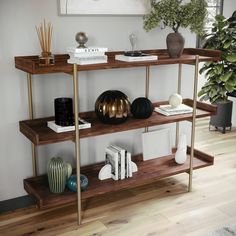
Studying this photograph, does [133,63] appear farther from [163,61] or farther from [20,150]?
[20,150]

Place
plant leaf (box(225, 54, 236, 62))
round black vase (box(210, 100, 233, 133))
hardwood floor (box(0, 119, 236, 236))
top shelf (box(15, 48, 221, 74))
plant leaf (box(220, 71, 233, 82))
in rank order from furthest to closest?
1. round black vase (box(210, 100, 233, 133))
2. plant leaf (box(220, 71, 233, 82))
3. plant leaf (box(225, 54, 236, 62))
4. hardwood floor (box(0, 119, 236, 236))
5. top shelf (box(15, 48, 221, 74))

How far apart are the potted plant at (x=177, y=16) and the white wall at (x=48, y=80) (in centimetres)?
23

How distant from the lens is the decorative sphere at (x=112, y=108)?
7.26 feet

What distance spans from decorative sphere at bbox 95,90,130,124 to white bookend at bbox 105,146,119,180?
0.26 metres

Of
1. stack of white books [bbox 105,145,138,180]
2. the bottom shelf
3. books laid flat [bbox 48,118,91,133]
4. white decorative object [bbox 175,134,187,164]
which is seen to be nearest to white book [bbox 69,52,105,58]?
books laid flat [bbox 48,118,91,133]

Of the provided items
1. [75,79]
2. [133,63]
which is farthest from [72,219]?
[133,63]

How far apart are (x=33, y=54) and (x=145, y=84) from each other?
0.88 m

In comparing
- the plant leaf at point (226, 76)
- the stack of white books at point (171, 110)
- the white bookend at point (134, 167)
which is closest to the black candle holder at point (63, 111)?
the white bookend at point (134, 167)

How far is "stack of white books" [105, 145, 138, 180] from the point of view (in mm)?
2383

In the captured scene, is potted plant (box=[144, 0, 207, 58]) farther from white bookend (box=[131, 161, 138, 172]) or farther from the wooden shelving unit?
white bookend (box=[131, 161, 138, 172])

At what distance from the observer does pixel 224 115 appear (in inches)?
155

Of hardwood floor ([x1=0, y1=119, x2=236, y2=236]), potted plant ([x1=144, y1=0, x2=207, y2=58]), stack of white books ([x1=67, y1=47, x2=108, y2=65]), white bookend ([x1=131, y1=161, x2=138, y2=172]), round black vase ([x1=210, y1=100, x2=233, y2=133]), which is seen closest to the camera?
stack of white books ([x1=67, y1=47, x2=108, y2=65])

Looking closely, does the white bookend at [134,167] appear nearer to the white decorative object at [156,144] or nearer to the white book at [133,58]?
the white decorative object at [156,144]

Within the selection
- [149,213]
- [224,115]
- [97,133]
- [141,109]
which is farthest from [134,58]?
[224,115]
